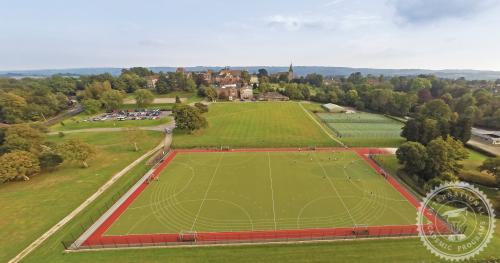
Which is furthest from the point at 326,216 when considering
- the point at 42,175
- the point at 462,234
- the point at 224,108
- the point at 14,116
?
the point at 14,116

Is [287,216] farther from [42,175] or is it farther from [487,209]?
[42,175]

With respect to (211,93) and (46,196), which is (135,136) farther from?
(211,93)

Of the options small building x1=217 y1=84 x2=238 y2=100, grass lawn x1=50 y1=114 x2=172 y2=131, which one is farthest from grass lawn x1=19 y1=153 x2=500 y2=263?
small building x1=217 y1=84 x2=238 y2=100

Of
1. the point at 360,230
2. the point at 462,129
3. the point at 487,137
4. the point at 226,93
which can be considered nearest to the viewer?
the point at 360,230

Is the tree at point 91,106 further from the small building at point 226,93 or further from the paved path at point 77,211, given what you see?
the small building at point 226,93

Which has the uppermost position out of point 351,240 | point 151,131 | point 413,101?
point 413,101

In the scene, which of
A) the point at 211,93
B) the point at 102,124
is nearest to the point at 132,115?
the point at 102,124
